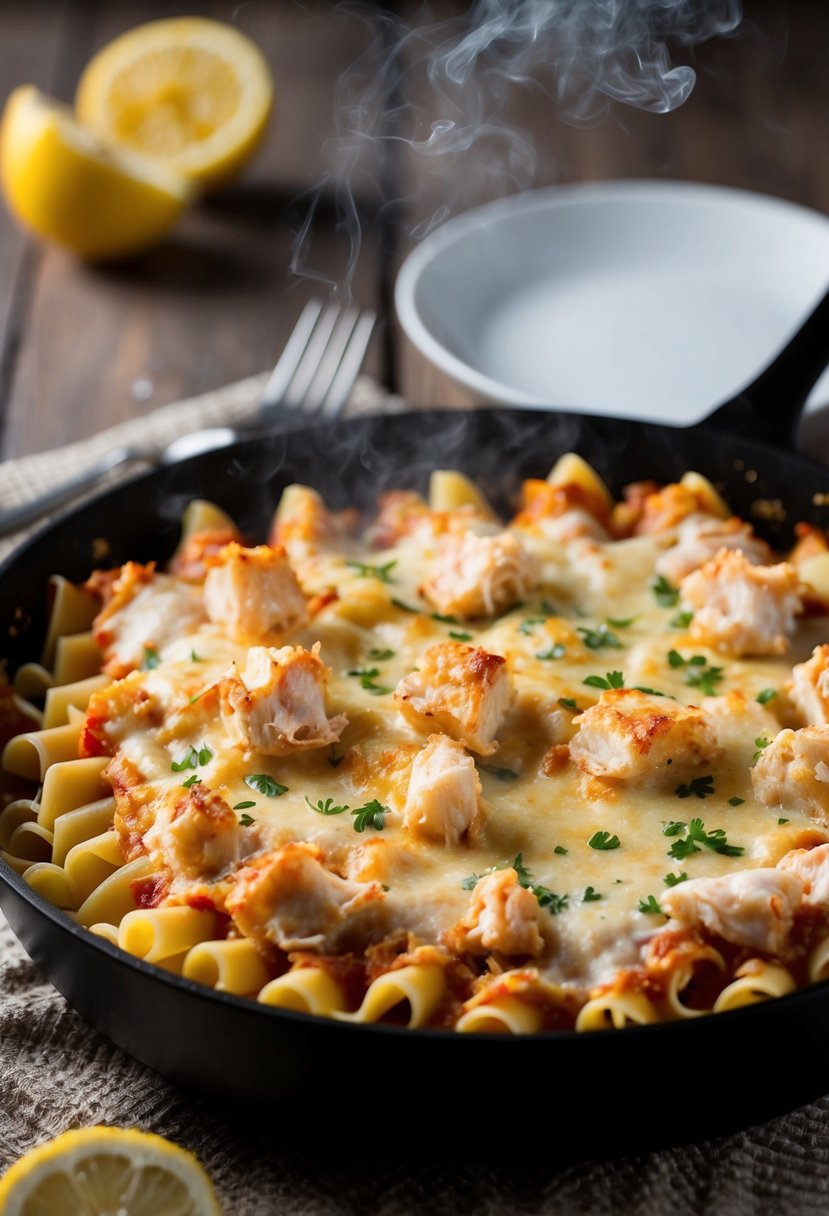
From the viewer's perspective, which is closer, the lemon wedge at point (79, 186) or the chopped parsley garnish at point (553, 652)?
the chopped parsley garnish at point (553, 652)

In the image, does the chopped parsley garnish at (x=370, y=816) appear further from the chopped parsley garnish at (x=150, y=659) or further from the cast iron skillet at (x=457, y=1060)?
the chopped parsley garnish at (x=150, y=659)

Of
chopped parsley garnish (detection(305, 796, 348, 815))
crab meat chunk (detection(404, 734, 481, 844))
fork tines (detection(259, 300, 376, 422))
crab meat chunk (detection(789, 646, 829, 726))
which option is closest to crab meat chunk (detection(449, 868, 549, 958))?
crab meat chunk (detection(404, 734, 481, 844))

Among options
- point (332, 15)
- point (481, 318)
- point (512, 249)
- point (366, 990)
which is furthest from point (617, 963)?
point (332, 15)

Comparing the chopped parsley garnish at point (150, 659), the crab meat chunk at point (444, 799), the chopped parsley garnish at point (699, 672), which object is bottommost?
the chopped parsley garnish at point (699, 672)

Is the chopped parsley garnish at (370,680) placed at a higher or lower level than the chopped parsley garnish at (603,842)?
lower

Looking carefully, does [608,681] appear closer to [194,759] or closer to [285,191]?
[194,759]

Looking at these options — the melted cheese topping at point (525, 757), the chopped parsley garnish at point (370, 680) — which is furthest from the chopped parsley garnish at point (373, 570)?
the chopped parsley garnish at point (370, 680)
